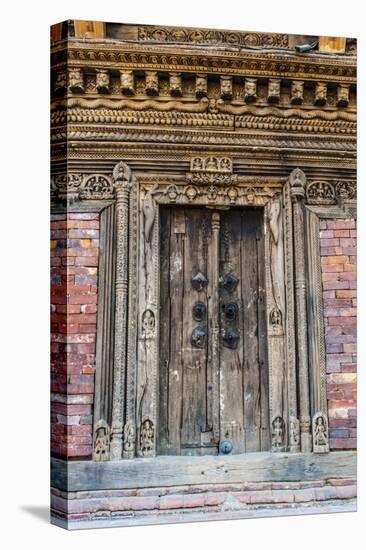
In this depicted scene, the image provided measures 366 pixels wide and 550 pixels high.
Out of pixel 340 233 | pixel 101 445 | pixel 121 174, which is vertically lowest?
pixel 101 445

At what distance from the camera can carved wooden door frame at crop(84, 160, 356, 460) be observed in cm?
935

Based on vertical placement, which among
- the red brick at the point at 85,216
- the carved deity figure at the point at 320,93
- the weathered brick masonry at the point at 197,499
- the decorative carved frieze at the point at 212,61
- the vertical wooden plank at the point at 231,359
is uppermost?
the decorative carved frieze at the point at 212,61

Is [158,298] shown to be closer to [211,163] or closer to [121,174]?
[121,174]

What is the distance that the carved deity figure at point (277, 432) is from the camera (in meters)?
9.70

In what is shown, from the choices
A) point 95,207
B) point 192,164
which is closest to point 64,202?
point 95,207

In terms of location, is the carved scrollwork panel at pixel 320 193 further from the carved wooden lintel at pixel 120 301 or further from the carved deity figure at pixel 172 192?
the carved wooden lintel at pixel 120 301

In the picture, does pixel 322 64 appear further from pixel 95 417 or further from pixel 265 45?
pixel 95 417

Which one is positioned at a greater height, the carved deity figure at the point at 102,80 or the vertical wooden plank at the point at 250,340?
the carved deity figure at the point at 102,80

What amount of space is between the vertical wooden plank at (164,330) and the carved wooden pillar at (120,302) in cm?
34

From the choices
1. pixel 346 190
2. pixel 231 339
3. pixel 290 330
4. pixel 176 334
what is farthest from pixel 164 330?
pixel 346 190

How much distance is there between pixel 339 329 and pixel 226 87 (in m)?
2.01

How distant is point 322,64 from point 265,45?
476mm

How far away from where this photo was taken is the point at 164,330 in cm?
962

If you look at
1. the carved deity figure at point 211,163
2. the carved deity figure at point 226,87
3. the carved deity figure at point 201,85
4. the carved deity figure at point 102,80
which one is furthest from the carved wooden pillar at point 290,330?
the carved deity figure at point 102,80
